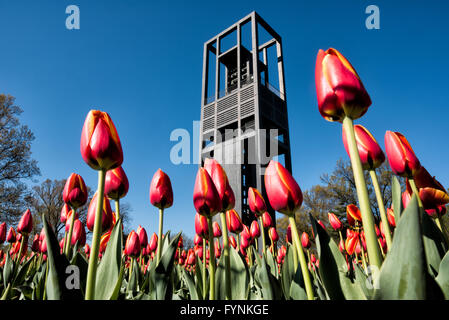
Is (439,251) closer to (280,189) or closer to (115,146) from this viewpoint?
(280,189)

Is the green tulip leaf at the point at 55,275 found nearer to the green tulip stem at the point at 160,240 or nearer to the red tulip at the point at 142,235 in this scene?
the green tulip stem at the point at 160,240

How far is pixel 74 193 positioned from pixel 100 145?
33.9 inches

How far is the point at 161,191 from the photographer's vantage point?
4.88 ft

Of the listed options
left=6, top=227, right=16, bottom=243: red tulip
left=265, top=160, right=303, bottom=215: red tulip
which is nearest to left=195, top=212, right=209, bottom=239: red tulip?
left=265, top=160, right=303, bottom=215: red tulip

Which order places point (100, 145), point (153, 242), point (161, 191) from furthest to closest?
1. point (153, 242)
2. point (161, 191)
3. point (100, 145)

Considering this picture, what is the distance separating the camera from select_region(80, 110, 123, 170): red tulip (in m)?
0.98

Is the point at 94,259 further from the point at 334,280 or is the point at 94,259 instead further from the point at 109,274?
the point at 334,280

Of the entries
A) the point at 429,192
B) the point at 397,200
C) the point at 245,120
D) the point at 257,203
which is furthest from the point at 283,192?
the point at 245,120

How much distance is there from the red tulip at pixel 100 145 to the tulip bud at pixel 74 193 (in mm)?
778

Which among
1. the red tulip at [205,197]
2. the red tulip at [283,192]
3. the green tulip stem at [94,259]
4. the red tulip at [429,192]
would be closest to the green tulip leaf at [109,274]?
the green tulip stem at [94,259]

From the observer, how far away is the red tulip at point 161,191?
149 centimetres

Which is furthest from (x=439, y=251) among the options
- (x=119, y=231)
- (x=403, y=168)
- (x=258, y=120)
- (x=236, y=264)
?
(x=258, y=120)

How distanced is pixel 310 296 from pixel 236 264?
21.8 inches

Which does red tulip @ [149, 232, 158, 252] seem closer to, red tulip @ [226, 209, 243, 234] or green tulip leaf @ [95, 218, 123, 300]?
red tulip @ [226, 209, 243, 234]
